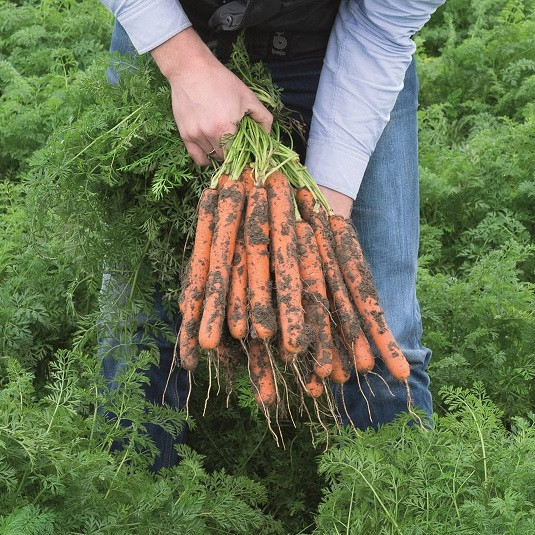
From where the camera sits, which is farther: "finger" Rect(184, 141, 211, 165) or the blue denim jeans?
the blue denim jeans

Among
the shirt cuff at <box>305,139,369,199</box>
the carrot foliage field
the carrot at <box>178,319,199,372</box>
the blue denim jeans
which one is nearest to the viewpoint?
the carrot foliage field

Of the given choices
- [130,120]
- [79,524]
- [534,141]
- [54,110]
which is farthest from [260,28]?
[534,141]

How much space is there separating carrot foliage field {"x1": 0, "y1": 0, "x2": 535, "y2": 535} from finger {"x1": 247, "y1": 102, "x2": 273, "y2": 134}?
208 millimetres

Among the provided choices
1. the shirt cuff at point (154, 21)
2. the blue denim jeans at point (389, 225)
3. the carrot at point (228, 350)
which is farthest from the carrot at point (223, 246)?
the blue denim jeans at point (389, 225)

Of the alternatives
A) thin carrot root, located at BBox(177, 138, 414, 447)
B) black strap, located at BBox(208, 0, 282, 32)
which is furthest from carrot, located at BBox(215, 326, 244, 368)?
black strap, located at BBox(208, 0, 282, 32)

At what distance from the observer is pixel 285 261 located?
230 centimetres

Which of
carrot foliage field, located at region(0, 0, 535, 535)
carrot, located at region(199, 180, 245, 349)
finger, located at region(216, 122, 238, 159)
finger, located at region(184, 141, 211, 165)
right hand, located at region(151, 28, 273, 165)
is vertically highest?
right hand, located at region(151, 28, 273, 165)

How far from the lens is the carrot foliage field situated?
2.20 meters

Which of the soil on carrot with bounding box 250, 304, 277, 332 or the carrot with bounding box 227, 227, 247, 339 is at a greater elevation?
the carrot with bounding box 227, 227, 247, 339

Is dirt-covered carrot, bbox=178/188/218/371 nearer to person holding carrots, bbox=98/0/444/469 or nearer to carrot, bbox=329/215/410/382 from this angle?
person holding carrots, bbox=98/0/444/469

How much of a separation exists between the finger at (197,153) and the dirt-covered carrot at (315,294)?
0.30 meters

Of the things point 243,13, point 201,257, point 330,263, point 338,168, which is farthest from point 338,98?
point 201,257

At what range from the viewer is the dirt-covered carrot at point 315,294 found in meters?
2.29

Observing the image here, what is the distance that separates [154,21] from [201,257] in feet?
1.91
